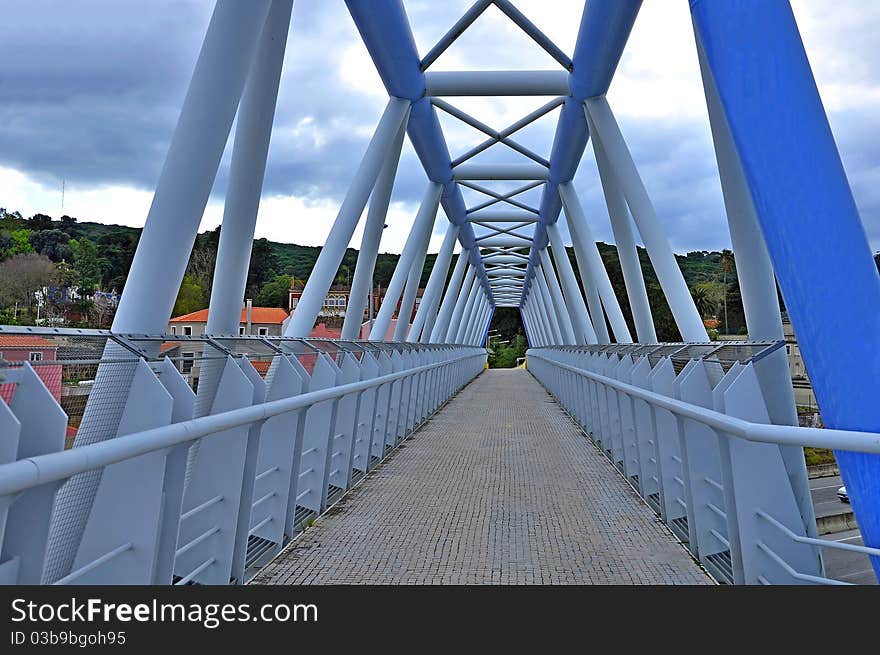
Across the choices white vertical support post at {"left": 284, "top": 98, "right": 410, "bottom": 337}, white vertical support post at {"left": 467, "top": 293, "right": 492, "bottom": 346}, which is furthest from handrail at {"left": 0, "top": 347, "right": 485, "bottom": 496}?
white vertical support post at {"left": 467, "top": 293, "right": 492, "bottom": 346}

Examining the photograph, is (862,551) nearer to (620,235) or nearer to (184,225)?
(184,225)

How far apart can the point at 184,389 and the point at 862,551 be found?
249 cm

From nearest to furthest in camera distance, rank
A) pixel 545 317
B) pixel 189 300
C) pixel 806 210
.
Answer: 1. pixel 806 210
2. pixel 189 300
3. pixel 545 317

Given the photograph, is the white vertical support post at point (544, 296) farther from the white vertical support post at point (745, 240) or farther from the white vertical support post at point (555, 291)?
the white vertical support post at point (745, 240)

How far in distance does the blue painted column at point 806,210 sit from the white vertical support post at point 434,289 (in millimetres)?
17469

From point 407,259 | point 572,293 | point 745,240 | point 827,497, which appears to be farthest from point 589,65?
point 827,497

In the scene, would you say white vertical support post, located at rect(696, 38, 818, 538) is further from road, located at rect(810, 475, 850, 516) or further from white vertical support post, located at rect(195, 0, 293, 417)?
road, located at rect(810, 475, 850, 516)

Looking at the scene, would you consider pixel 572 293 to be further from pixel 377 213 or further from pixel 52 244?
pixel 52 244

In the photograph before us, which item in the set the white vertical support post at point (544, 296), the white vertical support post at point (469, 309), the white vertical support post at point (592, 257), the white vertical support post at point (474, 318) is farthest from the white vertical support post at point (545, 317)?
the white vertical support post at point (592, 257)

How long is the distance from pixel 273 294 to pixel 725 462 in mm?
40429

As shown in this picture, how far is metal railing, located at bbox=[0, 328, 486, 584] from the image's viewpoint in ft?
6.76

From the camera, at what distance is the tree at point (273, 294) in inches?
1657

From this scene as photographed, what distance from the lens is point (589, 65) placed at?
1273cm
